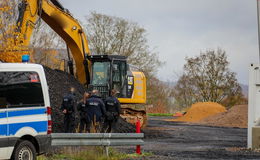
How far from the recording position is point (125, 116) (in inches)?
1148

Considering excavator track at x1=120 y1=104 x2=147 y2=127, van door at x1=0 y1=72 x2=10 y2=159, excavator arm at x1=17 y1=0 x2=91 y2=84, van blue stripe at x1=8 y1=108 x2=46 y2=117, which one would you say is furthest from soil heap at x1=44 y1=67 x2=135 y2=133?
van door at x1=0 y1=72 x2=10 y2=159

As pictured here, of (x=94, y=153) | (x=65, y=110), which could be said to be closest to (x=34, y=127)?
(x=94, y=153)

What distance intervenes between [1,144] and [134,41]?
44.3 meters

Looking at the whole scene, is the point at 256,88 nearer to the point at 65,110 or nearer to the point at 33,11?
the point at 65,110

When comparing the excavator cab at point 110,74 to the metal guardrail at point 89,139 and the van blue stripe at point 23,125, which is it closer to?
the metal guardrail at point 89,139

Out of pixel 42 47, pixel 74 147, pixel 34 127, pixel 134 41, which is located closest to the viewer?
pixel 34 127

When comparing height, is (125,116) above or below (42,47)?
below

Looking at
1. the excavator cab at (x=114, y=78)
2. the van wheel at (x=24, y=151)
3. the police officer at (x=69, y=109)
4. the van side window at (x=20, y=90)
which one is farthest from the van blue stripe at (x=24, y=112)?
the excavator cab at (x=114, y=78)

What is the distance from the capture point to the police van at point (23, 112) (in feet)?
39.0

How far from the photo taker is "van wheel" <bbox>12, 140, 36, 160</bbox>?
12117 millimetres

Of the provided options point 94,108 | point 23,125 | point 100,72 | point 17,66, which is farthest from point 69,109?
point 23,125

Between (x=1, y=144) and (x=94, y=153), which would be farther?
(x=94, y=153)

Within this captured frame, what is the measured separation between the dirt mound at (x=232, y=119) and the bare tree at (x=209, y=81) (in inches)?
503

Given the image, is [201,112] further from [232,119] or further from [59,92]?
[59,92]
